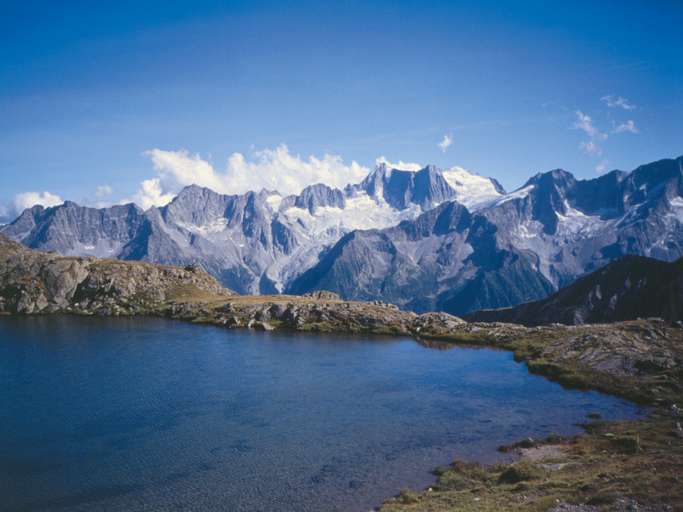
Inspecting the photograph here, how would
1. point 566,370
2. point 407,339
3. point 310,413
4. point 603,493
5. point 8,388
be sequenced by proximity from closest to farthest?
point 603,493
point 310,413
point 8,388
point 566,370
point 407,339

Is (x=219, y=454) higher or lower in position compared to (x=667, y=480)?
lower

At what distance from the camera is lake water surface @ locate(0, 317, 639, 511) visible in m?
61.7

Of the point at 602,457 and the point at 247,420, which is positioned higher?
the point at 602,457

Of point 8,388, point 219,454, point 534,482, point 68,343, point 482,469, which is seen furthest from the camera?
point 68,343

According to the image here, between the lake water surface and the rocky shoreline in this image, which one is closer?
the rocky shoreline

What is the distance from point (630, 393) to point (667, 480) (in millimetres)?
60690

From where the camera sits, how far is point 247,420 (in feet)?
289

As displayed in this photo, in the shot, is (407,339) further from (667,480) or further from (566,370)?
(667,480)

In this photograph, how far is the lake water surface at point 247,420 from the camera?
6166cm

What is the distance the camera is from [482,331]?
630ft

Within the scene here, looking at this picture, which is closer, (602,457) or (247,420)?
(602,457)

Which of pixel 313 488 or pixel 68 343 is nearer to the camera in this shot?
pixel 313 488

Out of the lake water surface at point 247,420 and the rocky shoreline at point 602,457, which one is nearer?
the rocky shoreline at point 602,457

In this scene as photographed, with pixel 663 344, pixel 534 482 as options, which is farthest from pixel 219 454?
pixel 663 344
